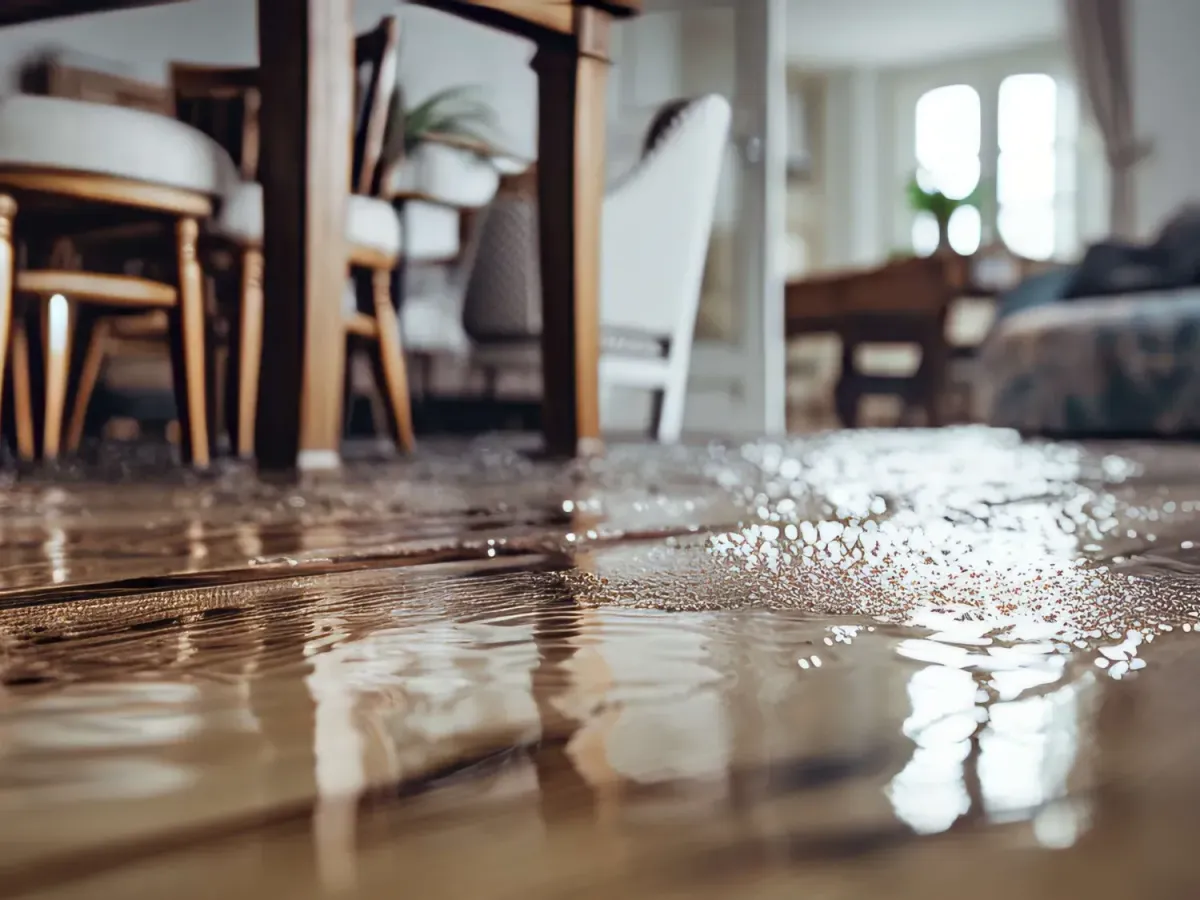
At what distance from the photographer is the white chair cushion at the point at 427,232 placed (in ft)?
9.90

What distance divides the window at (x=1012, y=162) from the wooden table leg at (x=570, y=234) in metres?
6.50

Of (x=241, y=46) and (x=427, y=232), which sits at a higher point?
(x=241, y=46)

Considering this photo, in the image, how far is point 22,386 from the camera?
79.1 inches

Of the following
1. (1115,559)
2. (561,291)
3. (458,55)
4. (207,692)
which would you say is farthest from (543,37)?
(458,55)

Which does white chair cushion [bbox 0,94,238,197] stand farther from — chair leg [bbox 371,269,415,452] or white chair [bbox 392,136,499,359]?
white chair [bbox 392,136,499,359]

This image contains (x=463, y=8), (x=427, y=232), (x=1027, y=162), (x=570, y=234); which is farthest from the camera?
(x=1027, y=162)

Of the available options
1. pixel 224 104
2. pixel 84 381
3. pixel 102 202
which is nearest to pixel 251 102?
pixel 224 104

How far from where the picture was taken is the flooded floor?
0.12 meters

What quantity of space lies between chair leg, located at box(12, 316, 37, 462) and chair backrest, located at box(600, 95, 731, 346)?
47.0 inches

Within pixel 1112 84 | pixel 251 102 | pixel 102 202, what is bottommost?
pixel 102 202

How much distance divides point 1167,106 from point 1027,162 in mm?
2568

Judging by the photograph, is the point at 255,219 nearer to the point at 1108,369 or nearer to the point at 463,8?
the point at 463,8

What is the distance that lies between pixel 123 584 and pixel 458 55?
15.2 feet

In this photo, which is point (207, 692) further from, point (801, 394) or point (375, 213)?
point (801, 394)
